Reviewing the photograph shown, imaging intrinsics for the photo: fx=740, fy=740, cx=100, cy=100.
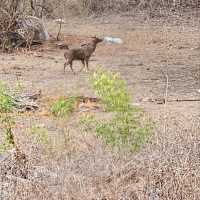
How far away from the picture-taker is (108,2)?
1092 inches

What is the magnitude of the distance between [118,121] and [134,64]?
34.2ft

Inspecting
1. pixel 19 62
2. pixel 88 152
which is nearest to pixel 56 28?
pixel 19 62

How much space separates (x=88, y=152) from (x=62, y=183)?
0.88 meters

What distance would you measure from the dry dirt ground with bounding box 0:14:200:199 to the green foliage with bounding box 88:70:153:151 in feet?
2.34

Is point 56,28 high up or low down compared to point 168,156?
down

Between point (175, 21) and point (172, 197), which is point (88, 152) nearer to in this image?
point (172, 197)

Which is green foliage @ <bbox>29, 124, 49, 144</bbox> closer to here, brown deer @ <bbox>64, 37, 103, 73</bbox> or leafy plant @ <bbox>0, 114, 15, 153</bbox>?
leafy plant @ <bbox>0, 114, 15, 153</bbox>

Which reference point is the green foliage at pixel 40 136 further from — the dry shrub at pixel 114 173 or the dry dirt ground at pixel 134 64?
the dry dirt ground at pixel 134 64

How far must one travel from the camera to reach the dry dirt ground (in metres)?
12.1

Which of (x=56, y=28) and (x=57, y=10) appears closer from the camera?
(x=56, y=28)

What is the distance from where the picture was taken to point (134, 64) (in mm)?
17453

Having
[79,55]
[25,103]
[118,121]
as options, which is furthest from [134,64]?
[118,121]

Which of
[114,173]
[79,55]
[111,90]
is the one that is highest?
[111,90]

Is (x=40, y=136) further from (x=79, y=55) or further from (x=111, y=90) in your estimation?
(x=79, y=55)
